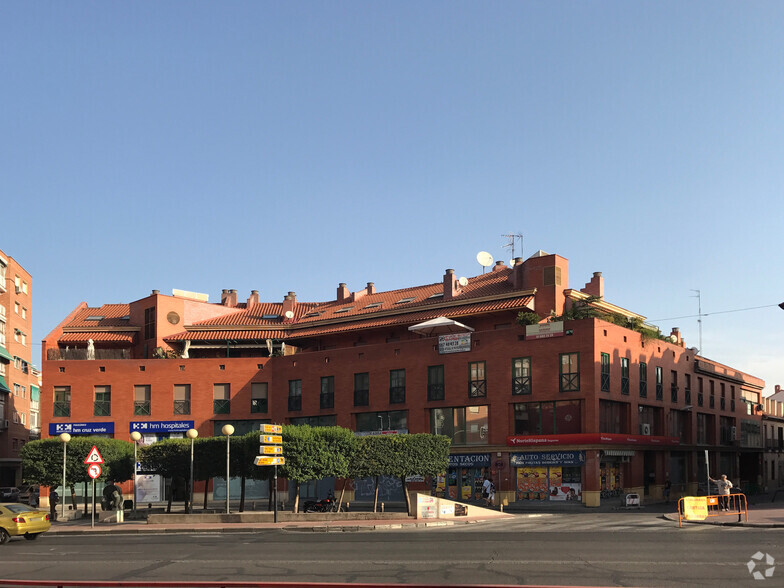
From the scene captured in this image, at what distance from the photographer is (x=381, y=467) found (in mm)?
39031

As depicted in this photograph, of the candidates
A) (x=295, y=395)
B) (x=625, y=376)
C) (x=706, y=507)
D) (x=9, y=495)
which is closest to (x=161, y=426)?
(x=295, y=395)

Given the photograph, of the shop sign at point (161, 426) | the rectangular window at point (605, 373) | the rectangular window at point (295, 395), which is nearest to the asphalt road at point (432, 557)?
the rectangular window at point (605, 373)

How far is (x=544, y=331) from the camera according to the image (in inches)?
1922

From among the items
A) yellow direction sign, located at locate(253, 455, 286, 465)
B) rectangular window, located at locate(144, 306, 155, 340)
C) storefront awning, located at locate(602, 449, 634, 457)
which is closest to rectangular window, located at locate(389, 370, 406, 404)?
storefront awning, located at locate(602, 449, 634, 457)

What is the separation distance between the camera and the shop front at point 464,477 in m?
50.2

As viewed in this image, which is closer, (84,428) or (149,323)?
(84,428)

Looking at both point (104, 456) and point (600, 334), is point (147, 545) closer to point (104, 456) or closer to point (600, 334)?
point (104, 456)

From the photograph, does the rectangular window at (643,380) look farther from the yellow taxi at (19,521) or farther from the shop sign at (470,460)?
the yellow taxi at (19,521)

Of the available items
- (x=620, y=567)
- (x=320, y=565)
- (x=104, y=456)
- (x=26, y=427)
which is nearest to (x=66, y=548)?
(x=320, y=565)

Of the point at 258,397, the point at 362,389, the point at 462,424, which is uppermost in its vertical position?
the point at 362,389

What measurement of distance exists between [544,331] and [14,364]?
170 ft

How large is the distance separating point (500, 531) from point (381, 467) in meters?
11.2

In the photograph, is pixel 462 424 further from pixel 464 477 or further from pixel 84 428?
pixel 84 428

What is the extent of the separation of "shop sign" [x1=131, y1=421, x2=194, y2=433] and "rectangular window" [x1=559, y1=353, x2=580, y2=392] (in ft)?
83.8
